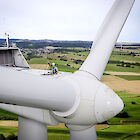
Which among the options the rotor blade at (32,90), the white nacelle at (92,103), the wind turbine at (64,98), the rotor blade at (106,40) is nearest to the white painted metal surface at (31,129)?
the wind turbine at (64,98)

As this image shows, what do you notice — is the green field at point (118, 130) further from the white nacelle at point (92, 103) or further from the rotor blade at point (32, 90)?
the rotor blade at point (32, 90)

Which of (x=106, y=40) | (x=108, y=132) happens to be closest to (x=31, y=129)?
(x=106, y=40)

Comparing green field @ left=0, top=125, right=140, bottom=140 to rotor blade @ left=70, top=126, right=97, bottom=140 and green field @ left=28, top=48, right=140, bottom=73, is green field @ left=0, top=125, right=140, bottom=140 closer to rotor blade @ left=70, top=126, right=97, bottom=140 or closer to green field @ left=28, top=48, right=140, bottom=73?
rotor blade @ left=70, top=126, right=97, bottom=140

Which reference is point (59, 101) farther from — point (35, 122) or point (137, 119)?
point (137, 119)

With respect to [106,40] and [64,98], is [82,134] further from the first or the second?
[106,40]

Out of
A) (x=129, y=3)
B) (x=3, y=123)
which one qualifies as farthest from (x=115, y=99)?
(x=3, y=123)

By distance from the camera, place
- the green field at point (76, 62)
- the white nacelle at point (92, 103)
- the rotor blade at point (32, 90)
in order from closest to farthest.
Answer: the rotor blade at point (32, 90), the white nacelle at point (92, 103), the green field at point (76, 62)

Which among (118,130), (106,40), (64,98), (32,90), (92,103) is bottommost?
(118,130)
